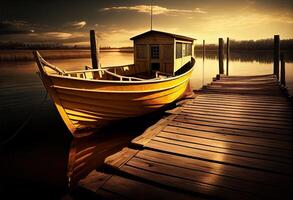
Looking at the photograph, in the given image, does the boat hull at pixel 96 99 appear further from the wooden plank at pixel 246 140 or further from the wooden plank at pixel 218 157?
the wooden plank at pixel 218 157

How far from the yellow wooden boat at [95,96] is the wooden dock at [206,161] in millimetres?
2326

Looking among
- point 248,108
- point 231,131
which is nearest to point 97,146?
point 231,131

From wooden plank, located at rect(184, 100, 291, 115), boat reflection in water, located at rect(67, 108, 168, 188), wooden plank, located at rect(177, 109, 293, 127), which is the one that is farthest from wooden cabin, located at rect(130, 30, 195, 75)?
wooden plank, located at rect(177, 109, 293, 127)

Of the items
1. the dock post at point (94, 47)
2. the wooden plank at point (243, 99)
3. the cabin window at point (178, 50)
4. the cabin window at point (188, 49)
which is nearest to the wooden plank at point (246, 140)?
the wooden plank at point (243, 99)

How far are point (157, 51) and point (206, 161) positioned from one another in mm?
8770

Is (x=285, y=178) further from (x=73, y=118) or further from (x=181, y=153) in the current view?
(x=73, y=118)

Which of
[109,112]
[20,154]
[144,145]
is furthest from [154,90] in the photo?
[20,154]

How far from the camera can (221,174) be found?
335cm

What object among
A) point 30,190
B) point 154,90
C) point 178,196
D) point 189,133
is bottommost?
point 30,190

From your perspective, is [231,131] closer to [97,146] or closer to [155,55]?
[97,146]

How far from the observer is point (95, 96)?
23.5ft

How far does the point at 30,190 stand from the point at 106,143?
2947 mm

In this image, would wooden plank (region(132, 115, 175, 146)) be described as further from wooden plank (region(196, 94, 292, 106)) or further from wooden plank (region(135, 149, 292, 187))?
wooden plank (region(196, 94, 292, 106))

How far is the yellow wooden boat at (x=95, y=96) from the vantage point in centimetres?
666
